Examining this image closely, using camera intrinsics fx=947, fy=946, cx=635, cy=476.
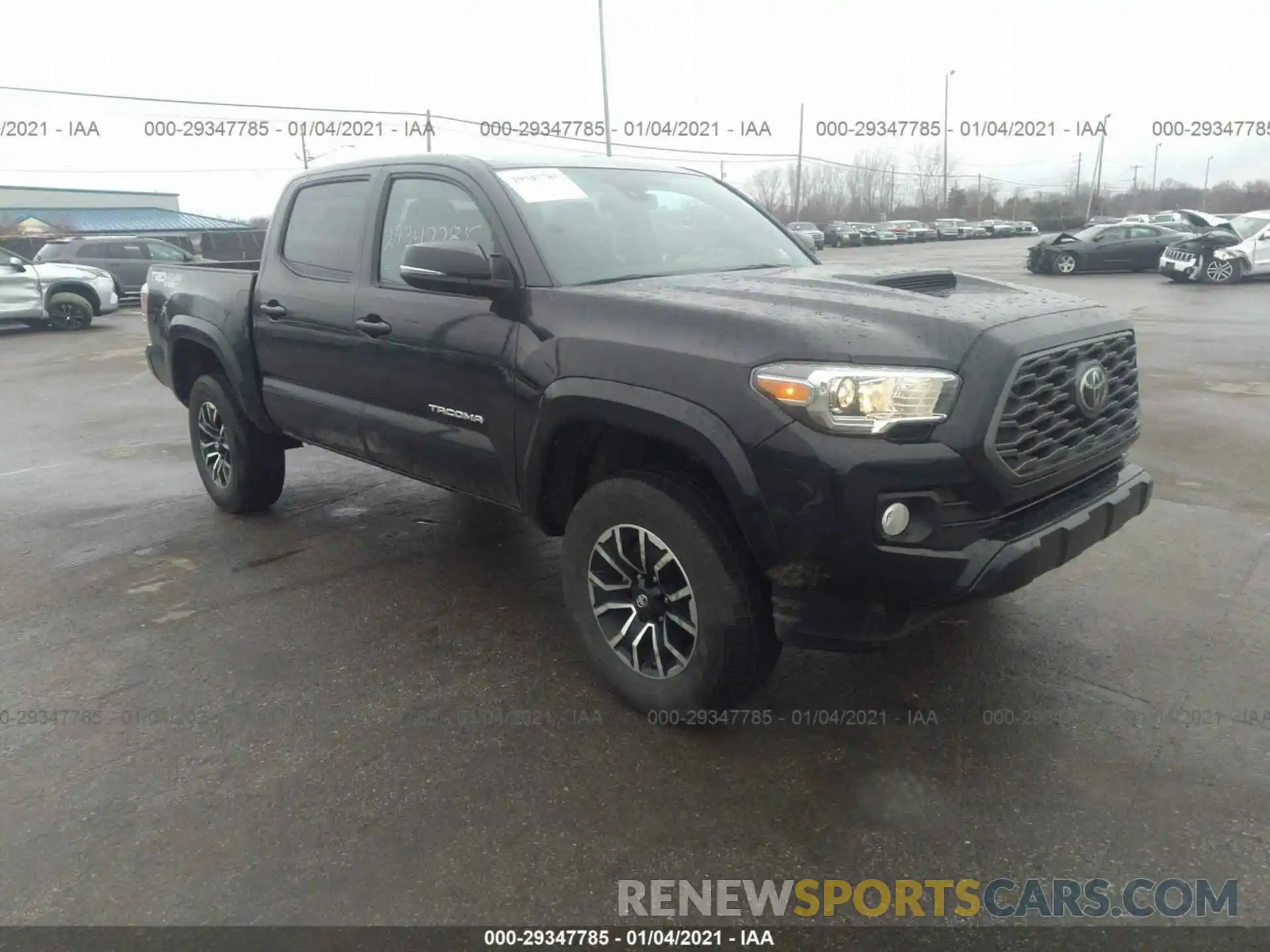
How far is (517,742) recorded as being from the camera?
3.23m

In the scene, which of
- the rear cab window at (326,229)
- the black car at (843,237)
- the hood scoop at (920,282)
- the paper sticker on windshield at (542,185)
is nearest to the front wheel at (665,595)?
the hood scoop at (920,282)

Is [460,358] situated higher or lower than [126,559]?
higher

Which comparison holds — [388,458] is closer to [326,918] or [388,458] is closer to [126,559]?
[126,559]

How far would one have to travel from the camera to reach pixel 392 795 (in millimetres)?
2943

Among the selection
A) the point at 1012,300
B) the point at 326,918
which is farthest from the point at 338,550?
the point at 1012,300

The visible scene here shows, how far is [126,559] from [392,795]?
2981mm

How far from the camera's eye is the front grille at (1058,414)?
2781 millimetres

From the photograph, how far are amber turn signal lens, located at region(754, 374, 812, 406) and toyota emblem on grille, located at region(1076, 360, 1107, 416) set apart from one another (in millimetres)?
965

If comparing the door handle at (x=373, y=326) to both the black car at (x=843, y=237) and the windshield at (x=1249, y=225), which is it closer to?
the windshield at (x=1249, y=225)

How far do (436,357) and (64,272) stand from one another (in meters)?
16.7

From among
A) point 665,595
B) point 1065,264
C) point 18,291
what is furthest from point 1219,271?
point 18,291

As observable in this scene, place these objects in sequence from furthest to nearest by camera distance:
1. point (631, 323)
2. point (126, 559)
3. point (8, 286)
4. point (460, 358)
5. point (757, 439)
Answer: point (8, 286)
point (126, 559)
point (460, 358)
point (631, 323)
point (757, 439)

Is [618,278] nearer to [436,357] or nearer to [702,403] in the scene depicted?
[436,357]

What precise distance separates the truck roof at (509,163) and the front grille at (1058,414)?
2.21 meters
